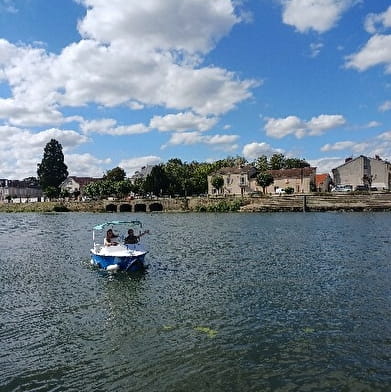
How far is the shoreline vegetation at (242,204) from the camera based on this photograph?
10175 cm

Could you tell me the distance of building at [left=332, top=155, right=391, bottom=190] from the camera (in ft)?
435

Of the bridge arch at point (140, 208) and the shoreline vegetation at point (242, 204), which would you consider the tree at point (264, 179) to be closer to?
the shoreline vegetation at point (242, 204)

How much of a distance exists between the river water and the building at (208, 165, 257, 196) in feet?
359

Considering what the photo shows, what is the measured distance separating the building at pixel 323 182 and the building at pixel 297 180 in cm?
716

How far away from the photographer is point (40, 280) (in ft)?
94.9

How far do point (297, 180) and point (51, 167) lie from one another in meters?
97.2

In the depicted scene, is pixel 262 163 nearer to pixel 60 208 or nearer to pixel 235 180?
pixel 235 180

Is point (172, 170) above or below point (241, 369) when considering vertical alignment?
above

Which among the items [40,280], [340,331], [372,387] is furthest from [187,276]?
[372,387]

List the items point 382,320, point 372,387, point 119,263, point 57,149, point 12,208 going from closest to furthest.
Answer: point 372,387, point 382,320, point 119,263, point 12,208, point 57,149

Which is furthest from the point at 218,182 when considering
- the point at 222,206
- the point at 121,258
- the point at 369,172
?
the point at 121,258

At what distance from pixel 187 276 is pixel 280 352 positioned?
14294mm

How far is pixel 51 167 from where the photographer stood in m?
176

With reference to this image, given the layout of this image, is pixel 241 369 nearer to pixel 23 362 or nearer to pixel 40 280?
pixel 23 362
